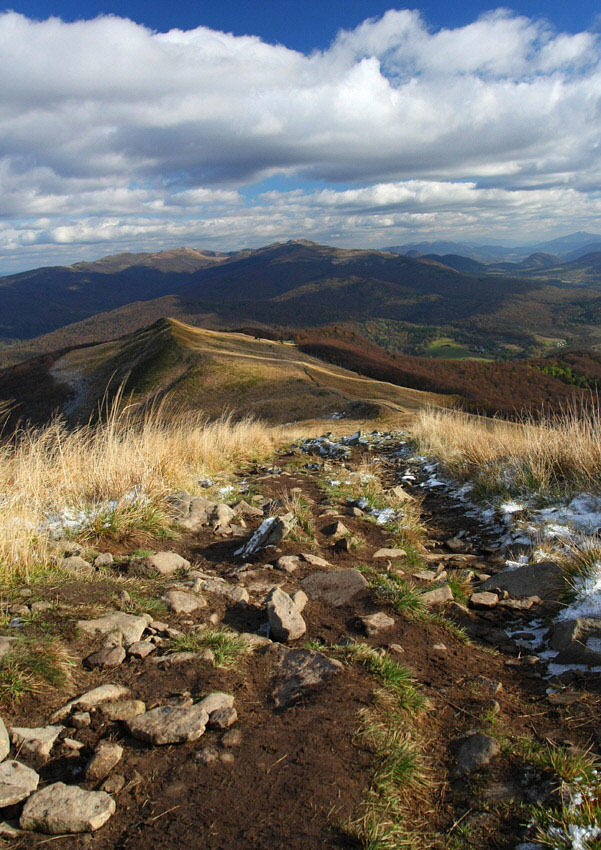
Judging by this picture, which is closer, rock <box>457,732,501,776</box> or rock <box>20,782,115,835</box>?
rock <box>20,782,115,835</box>

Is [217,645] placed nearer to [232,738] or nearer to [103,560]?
[232,738]

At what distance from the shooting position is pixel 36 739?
219 centimetres

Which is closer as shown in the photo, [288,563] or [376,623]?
[376,623]

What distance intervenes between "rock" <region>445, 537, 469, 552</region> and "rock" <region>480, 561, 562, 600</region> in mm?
864

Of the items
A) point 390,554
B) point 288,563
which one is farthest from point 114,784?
point 390,554

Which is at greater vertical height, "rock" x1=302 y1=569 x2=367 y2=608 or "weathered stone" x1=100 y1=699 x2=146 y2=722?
"weathered stone" x1=100 y1=699 x2=146 y2=722

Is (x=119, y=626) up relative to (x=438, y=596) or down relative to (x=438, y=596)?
up

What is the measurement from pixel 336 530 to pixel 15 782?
12.6 feet

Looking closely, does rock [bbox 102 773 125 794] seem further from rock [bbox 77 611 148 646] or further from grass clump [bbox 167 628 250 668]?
rock [bbox 77 611 148 646]

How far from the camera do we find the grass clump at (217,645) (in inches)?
117

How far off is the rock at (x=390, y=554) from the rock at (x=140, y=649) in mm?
2517

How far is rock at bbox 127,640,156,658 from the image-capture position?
2936 mm

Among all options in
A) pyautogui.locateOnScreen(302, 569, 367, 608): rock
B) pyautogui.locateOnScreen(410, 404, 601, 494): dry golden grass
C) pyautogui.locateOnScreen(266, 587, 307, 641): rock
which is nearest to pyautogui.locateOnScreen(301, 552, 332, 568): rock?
pyautogui.locateOnScreen(302, 569, 367, 608): rock

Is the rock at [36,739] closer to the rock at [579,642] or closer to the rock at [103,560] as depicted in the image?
the rock at [103,560]
